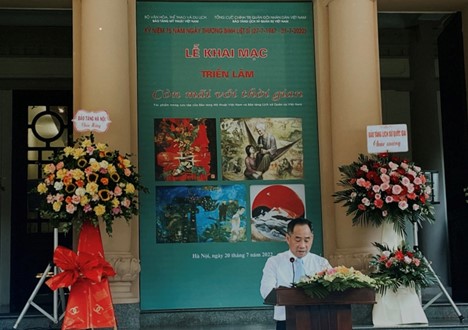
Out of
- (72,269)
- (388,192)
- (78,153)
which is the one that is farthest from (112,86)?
(388,192)

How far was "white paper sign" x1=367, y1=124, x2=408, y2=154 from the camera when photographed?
8.77 m

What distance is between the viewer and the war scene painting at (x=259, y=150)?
31.9 feet

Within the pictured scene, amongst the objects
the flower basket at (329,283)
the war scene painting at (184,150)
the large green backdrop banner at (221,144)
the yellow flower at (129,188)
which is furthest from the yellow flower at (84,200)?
the flower basket at (329,283)

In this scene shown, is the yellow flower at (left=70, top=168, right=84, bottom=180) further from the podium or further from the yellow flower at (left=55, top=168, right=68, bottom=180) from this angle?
the podium

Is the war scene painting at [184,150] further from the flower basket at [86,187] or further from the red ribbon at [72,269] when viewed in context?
the red ribbon at [72,269]

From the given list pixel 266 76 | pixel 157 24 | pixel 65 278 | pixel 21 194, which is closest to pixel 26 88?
pixel 21 194

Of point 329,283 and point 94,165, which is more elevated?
point 94,165

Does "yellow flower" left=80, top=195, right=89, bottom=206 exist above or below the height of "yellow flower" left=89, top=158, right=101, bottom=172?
below

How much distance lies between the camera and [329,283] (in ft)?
17.2

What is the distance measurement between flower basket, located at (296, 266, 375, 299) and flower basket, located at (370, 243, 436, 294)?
3165 mm

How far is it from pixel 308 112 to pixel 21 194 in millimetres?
4996

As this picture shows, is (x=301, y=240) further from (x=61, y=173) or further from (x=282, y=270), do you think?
(x=61, y=173)

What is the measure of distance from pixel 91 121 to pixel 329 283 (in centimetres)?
391

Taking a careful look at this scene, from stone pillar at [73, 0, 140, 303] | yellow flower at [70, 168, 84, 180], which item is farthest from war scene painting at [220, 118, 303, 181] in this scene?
yellow flower at [70, 168, 84, 180]
